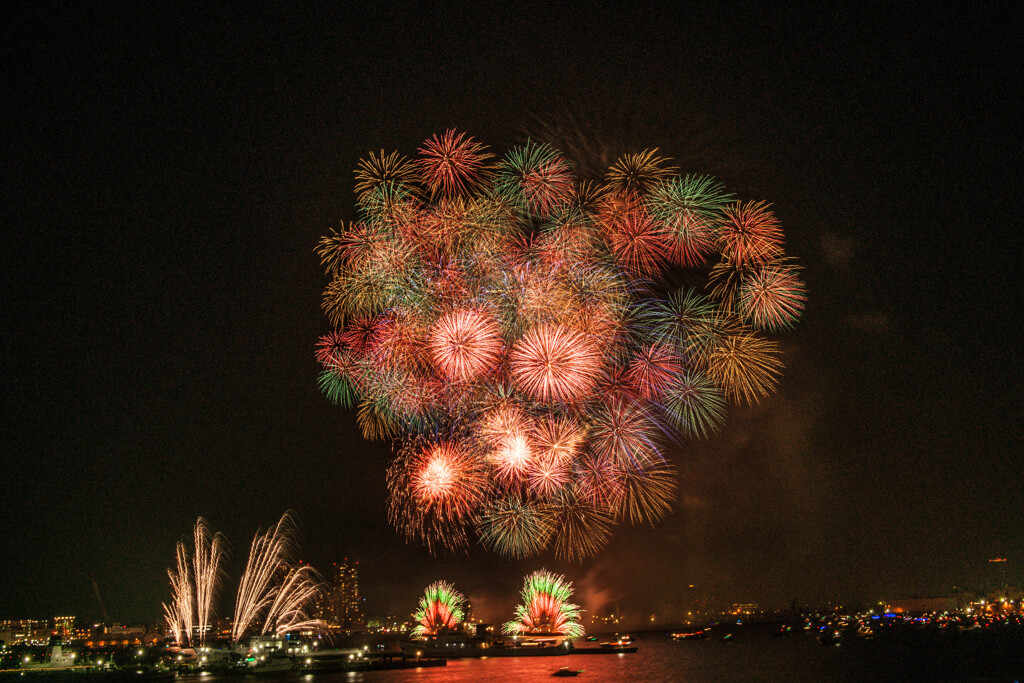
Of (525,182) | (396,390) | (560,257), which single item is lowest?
(396,390)

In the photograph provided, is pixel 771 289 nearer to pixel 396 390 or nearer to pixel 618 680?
pixel 396 390

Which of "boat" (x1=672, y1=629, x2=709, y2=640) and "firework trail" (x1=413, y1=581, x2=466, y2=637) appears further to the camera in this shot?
"boat" (x1=672, y1=629, x2=709, y2=640)

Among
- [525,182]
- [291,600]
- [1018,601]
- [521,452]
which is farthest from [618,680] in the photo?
[1018,601]

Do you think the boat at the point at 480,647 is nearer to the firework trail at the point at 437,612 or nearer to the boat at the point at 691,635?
the firework trail at the point at 437,612

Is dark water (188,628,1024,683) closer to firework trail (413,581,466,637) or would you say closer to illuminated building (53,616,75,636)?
firework trail (413,581,466,637)

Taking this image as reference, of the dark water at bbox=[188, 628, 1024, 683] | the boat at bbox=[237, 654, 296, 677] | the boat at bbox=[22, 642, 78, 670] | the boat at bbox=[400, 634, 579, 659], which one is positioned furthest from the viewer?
the boat at bbox=[400, 634, 579, 659]

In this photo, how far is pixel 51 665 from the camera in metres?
74.8

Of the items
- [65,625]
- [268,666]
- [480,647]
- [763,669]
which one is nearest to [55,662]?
[268,666]

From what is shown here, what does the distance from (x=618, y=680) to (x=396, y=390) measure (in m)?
47.4

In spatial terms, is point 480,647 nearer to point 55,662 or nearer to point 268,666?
point 268,666

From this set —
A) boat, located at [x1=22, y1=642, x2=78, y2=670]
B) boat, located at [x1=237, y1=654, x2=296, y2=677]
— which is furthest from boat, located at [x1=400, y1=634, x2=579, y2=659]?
boat, located at [x1=22, y1=642, x2=78, y2=670]

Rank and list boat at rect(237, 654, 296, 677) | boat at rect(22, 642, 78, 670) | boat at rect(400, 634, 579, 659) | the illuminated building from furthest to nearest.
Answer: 1. the illuminated building
2. boat at rect(400, 634, 579, 659)
3. boat at rect(237, 654, 296, 677)
4. boat at rect(22, 642, 78, 670)

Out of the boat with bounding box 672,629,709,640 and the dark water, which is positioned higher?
the dark water

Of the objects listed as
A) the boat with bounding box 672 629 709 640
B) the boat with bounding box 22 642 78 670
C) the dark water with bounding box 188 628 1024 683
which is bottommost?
the boat with bounding box 672 629 709 640
